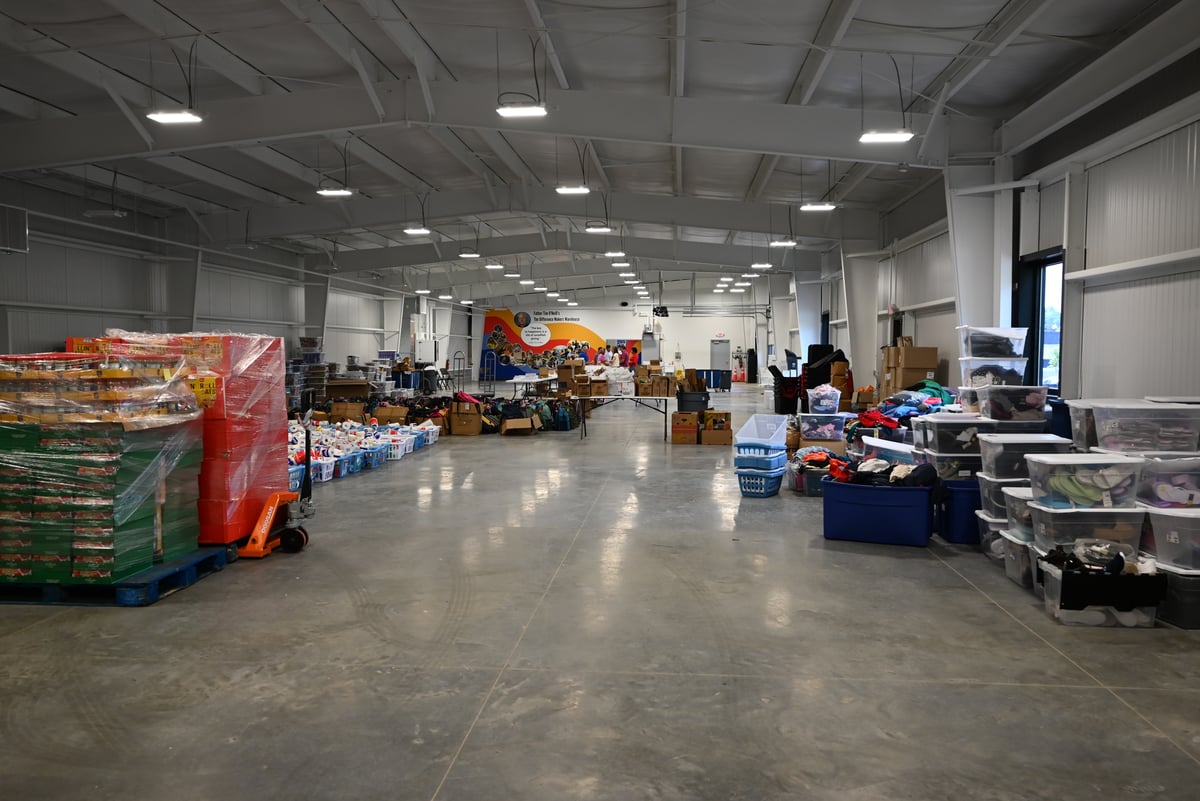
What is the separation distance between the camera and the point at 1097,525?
4.21 m

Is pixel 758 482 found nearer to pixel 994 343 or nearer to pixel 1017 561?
pixel 994 343

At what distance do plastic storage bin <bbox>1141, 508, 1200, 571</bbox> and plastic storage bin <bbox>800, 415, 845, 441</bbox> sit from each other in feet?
15.8

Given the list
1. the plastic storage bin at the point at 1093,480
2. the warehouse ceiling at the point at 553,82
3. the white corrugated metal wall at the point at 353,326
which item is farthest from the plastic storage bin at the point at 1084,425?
the white corrugated metal wall at the point at 353,326

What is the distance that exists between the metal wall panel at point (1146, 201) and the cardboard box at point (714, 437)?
6.08 m

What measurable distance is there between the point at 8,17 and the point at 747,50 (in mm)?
7123

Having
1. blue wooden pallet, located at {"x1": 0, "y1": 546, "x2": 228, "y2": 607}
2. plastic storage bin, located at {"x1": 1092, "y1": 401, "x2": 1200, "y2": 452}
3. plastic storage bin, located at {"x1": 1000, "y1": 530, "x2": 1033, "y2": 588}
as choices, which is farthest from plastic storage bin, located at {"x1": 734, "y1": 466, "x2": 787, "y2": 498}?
blue wooden pallet, located at {"x1": 0, "y1": 546, "x2": 228, "y2": 607}

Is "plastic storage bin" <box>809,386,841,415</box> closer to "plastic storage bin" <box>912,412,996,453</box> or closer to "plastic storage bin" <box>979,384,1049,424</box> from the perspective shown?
"plastic storage bin" <box>912,412,996,453</box>

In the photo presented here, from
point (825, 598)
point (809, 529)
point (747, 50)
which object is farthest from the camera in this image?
point (747, 50)

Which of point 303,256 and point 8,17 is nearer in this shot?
point 8,17

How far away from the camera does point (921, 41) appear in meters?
7.08

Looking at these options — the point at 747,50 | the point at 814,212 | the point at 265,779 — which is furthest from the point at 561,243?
the point at 265,779

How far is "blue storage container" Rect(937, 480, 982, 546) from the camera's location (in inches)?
228

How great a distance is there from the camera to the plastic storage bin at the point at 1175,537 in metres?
3.93

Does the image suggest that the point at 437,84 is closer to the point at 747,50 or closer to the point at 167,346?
the point at 747,50
